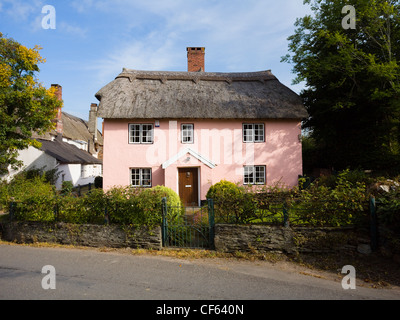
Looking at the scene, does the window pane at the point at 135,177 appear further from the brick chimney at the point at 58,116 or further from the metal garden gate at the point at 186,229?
the brick chimney at the point at 58,116

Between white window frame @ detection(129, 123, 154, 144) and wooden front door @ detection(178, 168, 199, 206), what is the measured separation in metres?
2.69

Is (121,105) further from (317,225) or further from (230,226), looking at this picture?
(317,225)

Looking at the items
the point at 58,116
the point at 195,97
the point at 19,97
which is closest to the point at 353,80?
the point at 195,97

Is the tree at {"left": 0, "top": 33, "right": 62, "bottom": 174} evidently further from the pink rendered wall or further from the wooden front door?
the wooden front door

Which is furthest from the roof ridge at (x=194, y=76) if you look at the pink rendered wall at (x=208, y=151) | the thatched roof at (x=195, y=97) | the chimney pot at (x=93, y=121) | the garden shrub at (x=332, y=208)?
the chimney pot at (x=93, y=121)

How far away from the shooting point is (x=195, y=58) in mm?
20047

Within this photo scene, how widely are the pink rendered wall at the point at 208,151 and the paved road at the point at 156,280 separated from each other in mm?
7397

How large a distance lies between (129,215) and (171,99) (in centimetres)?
931

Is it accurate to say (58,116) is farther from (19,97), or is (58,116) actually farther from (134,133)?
(134,133)

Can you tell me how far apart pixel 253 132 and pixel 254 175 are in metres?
2.63

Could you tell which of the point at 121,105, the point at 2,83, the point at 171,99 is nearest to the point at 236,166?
the point at 171,99

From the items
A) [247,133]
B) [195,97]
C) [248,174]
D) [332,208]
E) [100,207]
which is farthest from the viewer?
[195,97]

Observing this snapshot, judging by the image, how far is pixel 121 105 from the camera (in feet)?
46.3

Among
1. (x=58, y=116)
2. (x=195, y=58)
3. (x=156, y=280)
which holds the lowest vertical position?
(x=156, y=280)
